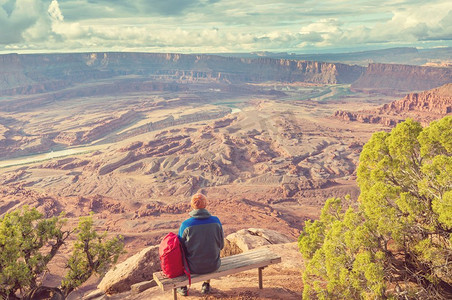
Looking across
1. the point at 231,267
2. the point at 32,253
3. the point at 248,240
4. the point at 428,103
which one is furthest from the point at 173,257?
the point at 428,103

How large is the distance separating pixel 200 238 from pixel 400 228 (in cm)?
393

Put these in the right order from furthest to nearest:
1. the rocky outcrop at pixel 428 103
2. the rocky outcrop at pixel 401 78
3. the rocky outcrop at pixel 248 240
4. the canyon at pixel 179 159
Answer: the rocky outcrop at pixel 401 78, the rocky outcrop at pixel 428 103, the canyon at pixel 179 159, the rocky outcrop at pixel 248 240

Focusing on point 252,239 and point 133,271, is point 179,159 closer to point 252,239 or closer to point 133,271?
point 252,239

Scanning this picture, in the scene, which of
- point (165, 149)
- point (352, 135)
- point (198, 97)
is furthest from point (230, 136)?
point (198, 97)

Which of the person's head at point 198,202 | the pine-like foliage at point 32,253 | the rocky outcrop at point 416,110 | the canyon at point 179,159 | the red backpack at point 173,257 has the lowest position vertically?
the canyon at point 179,159

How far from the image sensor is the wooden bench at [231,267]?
6.98 m

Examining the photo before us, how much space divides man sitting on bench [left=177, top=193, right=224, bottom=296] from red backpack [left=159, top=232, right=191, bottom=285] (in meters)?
0.12

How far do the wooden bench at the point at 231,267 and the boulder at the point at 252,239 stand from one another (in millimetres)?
6720

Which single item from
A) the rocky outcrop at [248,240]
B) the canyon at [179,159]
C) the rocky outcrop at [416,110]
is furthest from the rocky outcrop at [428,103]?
the rocky outcrop at [248,240]

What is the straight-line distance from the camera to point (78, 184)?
50.8 metres

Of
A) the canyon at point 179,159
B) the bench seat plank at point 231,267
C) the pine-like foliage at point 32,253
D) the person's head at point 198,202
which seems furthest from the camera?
the canyon at point 179,159

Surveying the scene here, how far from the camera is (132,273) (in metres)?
12.4

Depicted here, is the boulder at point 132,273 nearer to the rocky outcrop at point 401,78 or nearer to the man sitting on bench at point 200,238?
the man sitting on bench at point 200,238

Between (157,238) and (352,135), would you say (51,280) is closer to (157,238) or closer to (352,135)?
(157,238)
